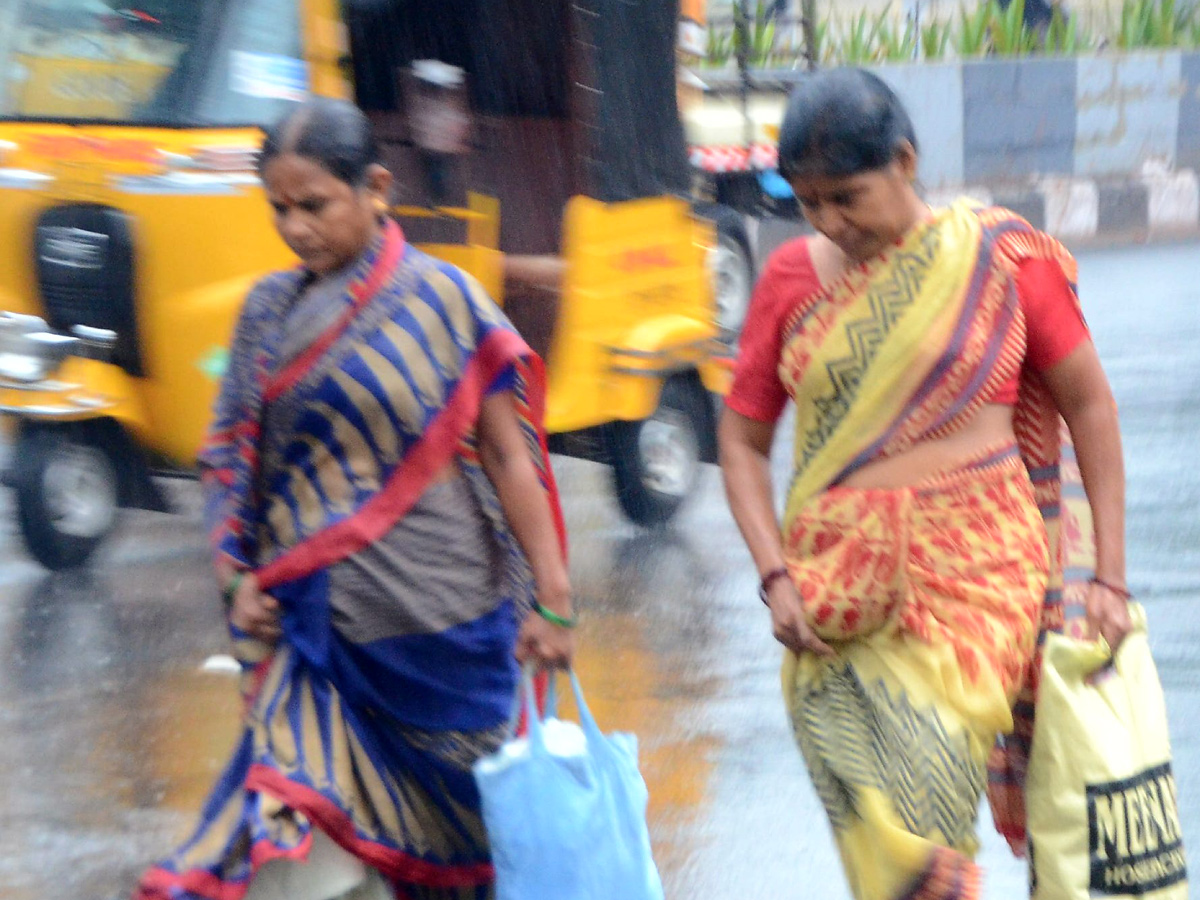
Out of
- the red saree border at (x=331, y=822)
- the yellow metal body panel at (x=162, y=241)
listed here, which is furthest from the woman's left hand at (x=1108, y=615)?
the yellow metal body panel at (x=162, y=241)

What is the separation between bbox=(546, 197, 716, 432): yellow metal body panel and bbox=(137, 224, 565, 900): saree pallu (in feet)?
13.1

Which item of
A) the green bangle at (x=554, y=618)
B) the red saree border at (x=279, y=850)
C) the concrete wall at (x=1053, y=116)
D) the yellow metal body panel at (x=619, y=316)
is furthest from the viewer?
the concrete wall at (x=1053, y=116)

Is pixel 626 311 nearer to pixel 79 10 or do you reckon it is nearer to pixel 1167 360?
pixel 79 10

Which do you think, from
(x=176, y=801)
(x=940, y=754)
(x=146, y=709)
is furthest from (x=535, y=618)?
(x=146, y=709)

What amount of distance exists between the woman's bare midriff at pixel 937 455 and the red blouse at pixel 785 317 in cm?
4

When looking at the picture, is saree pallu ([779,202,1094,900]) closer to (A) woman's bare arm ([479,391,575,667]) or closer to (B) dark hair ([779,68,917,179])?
(B) dark hair ([779,68,917,179])

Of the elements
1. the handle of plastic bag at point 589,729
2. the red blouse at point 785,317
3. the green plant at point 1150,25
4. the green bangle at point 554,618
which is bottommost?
the green plant at point 1150,25

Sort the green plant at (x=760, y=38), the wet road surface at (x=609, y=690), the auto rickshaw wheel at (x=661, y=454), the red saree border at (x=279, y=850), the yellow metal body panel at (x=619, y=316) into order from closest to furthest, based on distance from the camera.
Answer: the red saree border at (x=279, y=850)
the wet road surface at (x=609, y=690)
the yellow metal body panel at (x=619, y=316)
the auto rickshaw wheel at (x=661, y=454)
the green plant at (x=760, y=38)

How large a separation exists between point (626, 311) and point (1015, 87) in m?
11.3

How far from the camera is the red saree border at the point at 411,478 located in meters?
2.92

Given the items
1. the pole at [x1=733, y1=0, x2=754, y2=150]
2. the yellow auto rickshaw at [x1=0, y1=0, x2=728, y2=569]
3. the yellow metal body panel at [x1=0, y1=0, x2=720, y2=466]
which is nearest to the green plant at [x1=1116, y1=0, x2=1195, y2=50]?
the pole at [x1=733, y1=0, x2=754, y2=150]

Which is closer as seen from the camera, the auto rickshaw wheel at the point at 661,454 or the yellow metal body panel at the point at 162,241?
the yellow metal body panel at the point at 162,241

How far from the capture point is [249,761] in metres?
2.96

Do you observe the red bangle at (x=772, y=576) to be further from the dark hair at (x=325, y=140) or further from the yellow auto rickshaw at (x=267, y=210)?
the yellow auto rickshaw at (x=267, y=210)
